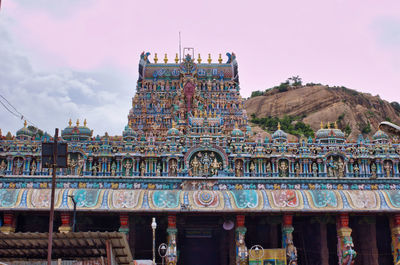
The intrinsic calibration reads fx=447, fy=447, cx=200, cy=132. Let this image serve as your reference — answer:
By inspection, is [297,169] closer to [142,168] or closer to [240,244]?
[240,244]

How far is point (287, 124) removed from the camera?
253 feet

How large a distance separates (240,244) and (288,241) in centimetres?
328

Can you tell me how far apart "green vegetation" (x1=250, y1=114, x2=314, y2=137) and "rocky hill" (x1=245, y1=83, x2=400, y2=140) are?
78 centimetres

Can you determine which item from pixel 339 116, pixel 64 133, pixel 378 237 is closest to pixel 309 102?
pixel 339 116

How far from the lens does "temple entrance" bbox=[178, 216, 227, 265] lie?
3522 centimetres

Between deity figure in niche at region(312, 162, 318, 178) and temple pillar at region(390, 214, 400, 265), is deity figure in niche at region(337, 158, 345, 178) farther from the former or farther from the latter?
temple pillar at region(390, 214, 400, 265)

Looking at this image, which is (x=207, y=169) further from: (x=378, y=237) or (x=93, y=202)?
(x=378, y=237)

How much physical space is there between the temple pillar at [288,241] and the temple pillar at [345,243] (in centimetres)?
328

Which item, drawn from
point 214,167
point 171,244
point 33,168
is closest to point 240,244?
point 171,244

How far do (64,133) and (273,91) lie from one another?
63.3m

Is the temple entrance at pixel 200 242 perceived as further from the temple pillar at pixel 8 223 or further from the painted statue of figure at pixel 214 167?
the temple pillar at pixel 8 223

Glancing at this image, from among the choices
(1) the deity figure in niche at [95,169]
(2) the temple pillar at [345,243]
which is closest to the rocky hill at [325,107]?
(2) the temple pillar at [345,243]

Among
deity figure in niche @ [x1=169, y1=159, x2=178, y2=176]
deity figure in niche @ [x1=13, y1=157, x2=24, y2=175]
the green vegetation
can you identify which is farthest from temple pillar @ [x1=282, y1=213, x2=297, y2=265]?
the green vegetation

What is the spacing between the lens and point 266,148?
34.7 m
